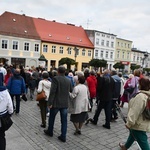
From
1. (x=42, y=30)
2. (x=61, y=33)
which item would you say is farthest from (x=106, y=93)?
(x=61, y=33)

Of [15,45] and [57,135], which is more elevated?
[15,45]

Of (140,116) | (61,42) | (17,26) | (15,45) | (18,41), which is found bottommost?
(140,116)

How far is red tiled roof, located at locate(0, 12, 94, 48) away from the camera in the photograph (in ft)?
115

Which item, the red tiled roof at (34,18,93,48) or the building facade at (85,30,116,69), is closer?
the red tiled roof at (34,18,93,48)

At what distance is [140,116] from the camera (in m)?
3.68

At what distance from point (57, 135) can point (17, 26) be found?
33.5 metres

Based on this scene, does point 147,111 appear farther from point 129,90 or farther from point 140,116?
point 129,90

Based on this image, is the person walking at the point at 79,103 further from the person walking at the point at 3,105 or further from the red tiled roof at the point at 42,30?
the red tiled roof at the point at 42,30

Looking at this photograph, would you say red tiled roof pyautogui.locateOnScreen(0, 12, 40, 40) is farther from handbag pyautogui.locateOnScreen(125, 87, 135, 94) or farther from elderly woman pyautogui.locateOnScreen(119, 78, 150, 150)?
elderly woman pyautogui.locateOnScreen(119, 78, 150, 150)

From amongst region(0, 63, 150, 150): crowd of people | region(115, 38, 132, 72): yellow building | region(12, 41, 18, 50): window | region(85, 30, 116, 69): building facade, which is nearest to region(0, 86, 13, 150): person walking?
region(0, 63, 150, 150): crowd of people

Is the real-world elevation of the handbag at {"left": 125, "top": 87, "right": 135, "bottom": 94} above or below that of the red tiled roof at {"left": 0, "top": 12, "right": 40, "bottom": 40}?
below

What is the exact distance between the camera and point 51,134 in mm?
5406

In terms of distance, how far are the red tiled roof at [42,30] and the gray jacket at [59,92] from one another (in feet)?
100

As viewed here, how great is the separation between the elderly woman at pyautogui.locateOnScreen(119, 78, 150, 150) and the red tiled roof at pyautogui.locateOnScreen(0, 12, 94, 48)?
32536 mm
